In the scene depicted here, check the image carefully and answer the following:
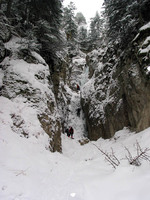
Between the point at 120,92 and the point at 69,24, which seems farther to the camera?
the point at 69,24

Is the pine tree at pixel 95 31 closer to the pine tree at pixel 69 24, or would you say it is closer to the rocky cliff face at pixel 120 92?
the pine tree at pixel 69 24

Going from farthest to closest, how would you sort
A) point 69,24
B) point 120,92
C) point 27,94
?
point 69,24 → point 120,92 → point 27,94

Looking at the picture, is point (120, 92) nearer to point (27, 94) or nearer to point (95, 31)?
point (27, 94)

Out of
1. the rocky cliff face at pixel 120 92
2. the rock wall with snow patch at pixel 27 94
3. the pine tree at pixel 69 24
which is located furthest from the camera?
the pine tree at pixel 69 24

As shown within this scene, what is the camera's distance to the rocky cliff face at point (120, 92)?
26.2ft

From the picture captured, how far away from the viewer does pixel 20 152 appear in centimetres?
462

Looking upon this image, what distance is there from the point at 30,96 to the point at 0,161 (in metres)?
5.12

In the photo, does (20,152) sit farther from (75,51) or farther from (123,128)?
(75,51)

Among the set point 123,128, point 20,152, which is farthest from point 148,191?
point 123,128

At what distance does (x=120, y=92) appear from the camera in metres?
10.9

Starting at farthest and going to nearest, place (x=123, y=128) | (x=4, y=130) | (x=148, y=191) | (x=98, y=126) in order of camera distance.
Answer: (x=98, y=126), (x=123, y=128), (x=4, y=130), (x=148, y=191)

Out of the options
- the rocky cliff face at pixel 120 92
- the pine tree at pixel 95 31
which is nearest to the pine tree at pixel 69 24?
the pine tree at pixel 95 31

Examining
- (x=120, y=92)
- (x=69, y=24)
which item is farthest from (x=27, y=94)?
(x=69, y=24)

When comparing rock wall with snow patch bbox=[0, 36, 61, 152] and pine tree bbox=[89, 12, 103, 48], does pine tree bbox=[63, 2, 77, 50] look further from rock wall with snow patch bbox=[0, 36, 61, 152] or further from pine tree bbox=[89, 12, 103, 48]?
rock wall with snow patch bbox=[0, 36, 61, 152]
